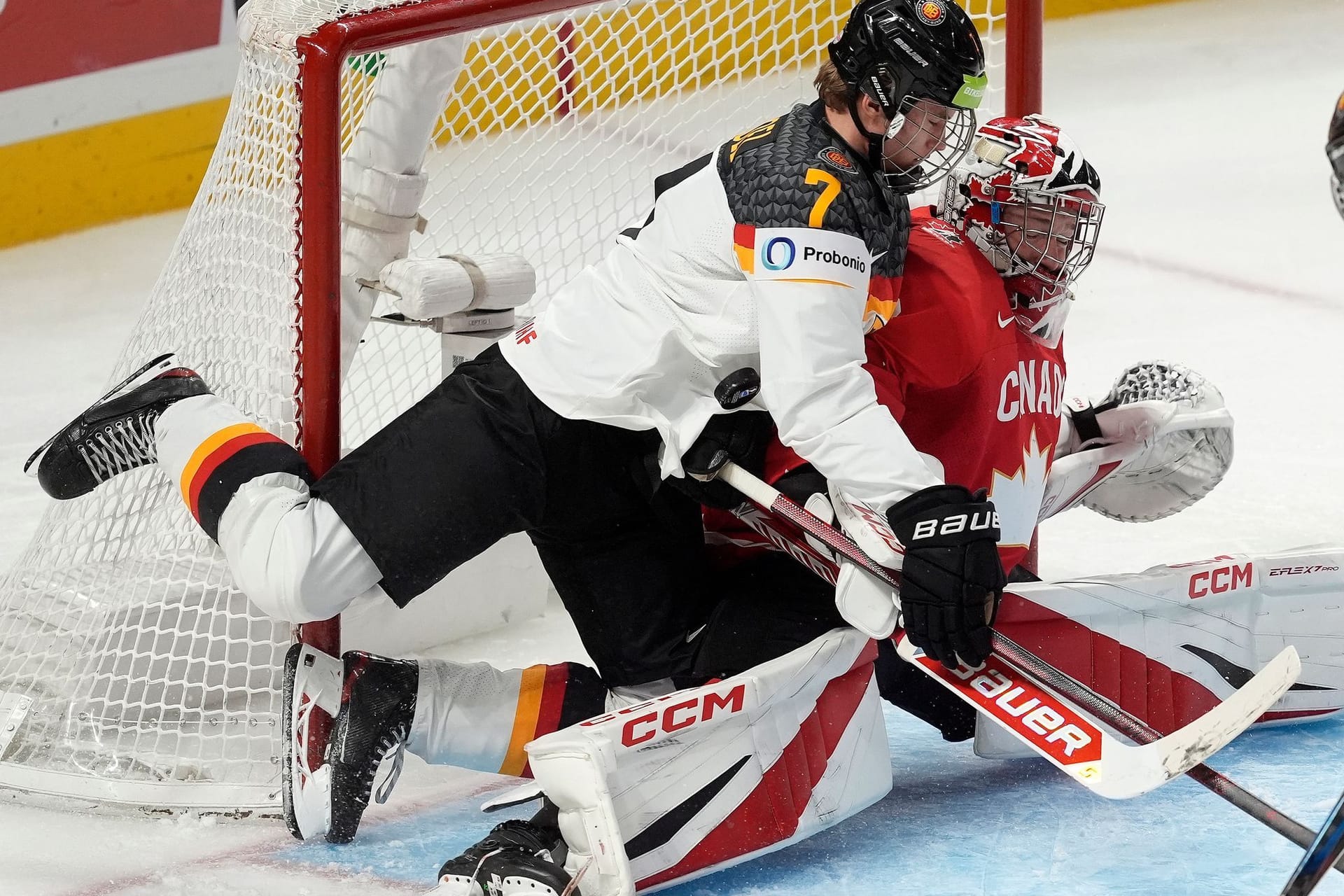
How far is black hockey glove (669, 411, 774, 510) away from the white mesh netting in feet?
1.88

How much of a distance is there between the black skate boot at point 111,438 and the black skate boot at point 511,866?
733mm

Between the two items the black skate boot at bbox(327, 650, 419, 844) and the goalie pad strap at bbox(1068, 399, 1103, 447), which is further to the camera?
the goalie pad strap at bbox(1068, 399, 1103, 447)

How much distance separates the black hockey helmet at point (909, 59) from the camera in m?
2.21

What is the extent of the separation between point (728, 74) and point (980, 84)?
1.03m

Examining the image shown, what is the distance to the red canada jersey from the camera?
2.41 meters

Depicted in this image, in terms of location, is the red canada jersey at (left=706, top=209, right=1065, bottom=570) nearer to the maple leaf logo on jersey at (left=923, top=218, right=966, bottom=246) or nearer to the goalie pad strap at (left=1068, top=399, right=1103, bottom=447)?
the maple leaf logo on jersey at (left=923, top=218, right=966, bottom=246)

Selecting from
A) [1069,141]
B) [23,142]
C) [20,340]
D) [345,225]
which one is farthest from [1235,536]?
[23,142]

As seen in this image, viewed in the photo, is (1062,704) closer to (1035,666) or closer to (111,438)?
(1035,666)

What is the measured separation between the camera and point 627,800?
2.19 meters

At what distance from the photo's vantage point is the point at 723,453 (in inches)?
91.3

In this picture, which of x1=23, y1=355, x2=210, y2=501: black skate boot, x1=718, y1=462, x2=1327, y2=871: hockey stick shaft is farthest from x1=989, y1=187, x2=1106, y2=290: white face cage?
x1=23, y1=355, x2=210, y2=501: black skate boot

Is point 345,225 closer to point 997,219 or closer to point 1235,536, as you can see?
point 997,219

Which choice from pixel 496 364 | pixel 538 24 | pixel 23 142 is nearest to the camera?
pixel 496 364

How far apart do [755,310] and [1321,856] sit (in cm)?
90
